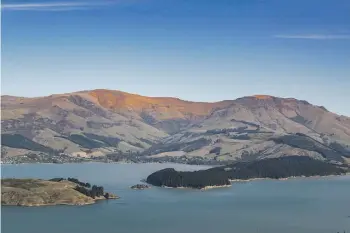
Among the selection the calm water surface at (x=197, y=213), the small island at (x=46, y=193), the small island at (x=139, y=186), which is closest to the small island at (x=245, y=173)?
the calm water surface at (x=197, y=213)

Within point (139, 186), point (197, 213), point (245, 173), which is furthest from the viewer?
point (245, 173)

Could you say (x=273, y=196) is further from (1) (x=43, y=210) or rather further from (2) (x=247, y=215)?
(1) (x=43, y=210)

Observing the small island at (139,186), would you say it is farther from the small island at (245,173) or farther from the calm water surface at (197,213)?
the small island at (245,173)

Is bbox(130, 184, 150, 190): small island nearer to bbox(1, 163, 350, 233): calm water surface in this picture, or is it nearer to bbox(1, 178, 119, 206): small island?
bbox(1, 163, 350, 233): calm water surface

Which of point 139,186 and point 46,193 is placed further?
point 139,186

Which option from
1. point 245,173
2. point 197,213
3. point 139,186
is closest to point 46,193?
point 197,213

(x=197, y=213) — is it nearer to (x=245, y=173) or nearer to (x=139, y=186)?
(x=139, y=186)

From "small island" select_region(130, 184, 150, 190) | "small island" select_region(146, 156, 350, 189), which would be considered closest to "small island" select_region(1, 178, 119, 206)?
"small island" select_region(130, 184, 150, 190)
